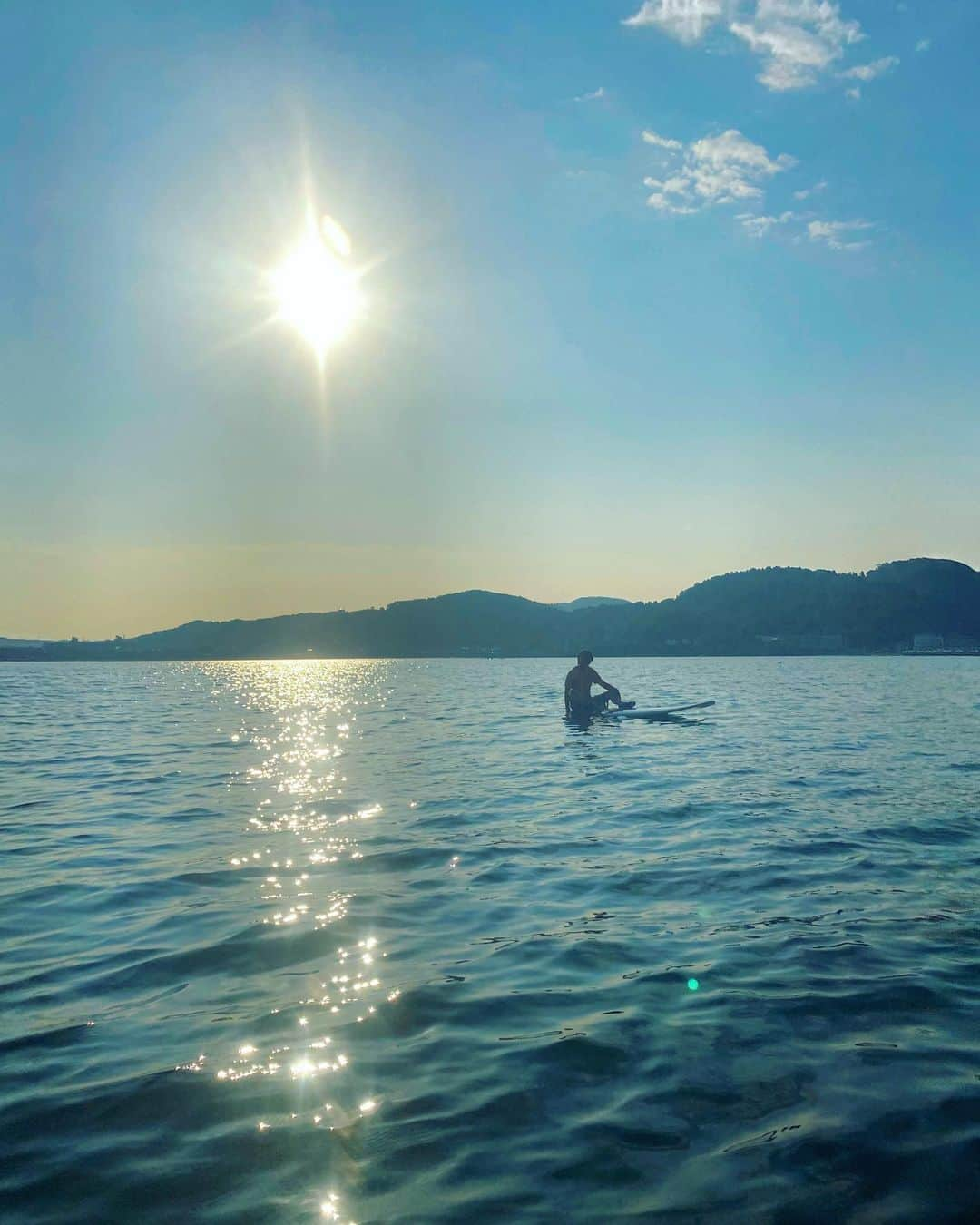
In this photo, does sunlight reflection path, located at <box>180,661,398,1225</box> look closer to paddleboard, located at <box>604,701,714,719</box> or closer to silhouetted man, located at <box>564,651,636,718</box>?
silhouetted man, located at <box>564,651,636,718</box>

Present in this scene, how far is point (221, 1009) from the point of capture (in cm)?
789

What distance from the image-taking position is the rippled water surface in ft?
17.6

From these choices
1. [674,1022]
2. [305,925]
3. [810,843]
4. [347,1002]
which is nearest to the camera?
[674,1022]

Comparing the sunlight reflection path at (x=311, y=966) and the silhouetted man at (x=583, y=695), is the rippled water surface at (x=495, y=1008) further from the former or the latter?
the silhouetted man at (x=583, y=695)

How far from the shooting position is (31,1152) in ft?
18.5

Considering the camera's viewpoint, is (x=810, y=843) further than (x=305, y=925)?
→ Yes

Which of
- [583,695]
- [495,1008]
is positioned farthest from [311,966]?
[583,695]

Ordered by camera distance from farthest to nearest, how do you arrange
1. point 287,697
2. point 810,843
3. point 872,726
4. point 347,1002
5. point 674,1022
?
point 287,697 < point 872,726 < point 810,843 < point 347,1002 < point 674,1022

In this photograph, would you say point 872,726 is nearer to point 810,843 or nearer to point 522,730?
point 522,730

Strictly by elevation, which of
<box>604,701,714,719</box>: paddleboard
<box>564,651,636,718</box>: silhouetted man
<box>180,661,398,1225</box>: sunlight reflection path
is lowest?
<box>180,661,398,1225</box>: sunlight reflection path

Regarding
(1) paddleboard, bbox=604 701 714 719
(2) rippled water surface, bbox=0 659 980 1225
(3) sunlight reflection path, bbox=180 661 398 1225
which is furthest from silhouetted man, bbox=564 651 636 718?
(2) rippled water surface, bbox=0 659 980 1225

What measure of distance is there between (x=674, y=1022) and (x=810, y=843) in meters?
7.34

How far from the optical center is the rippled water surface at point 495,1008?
5.36 meters

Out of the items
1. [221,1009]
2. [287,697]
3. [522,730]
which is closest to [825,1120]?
[221,1009]
